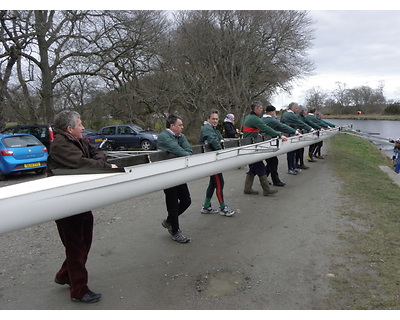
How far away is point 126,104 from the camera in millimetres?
22766

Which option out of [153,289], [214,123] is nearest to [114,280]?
[153,289]

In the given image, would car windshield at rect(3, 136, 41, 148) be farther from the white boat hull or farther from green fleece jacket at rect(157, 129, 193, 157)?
the white boat hull

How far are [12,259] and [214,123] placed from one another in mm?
3431

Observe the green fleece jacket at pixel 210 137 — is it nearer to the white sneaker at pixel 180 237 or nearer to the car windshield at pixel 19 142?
the white sneaker at pixel 180 237

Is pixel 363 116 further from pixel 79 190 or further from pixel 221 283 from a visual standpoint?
pixel 79 190

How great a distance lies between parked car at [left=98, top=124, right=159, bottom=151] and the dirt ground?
10939mm

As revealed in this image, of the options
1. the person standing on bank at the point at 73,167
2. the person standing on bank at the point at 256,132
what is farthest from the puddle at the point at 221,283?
the person standing on bank at the point at 256,132

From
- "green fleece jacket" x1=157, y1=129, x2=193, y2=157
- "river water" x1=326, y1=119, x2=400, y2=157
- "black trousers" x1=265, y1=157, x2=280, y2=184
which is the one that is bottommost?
"river water" x1=326, y1=119, x2=400, y2=157

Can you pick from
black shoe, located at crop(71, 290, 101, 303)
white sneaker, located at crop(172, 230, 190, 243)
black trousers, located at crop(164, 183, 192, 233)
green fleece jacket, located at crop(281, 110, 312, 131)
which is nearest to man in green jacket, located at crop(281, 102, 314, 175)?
green fleece jacket, located at crop(281, 110, 312, 131)

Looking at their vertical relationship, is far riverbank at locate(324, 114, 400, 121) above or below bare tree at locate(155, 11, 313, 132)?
below

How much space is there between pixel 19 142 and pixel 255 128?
7110mm

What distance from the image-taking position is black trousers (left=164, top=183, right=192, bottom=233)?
14.5 feet

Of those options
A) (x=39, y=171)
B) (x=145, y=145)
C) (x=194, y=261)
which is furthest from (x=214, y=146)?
(x=145, y=145)

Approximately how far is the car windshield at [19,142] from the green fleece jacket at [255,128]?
684cm
